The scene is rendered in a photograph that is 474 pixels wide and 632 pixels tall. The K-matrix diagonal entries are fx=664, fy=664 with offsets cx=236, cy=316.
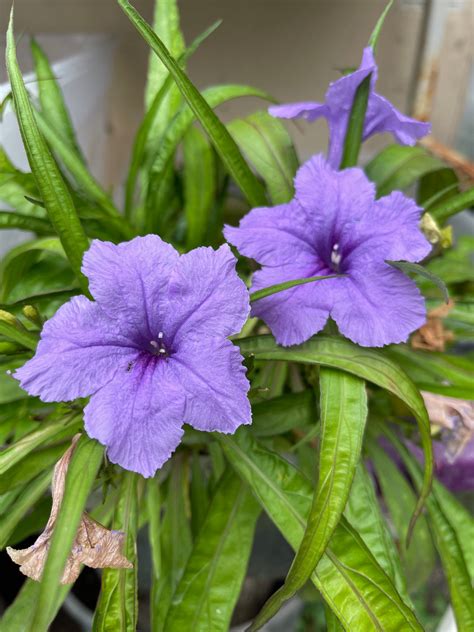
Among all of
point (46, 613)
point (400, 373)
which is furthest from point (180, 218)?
point (46, 613)

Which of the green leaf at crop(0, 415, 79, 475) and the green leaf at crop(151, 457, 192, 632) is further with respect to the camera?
the green leaf at crop(151, 457, 192, 632)

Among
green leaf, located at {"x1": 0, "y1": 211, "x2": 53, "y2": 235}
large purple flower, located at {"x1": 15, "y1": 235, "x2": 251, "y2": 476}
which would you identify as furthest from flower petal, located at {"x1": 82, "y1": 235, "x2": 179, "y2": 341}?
green leaf, located at {"x1": 0, "y1": 211, "x2": 53, "y2": 235}

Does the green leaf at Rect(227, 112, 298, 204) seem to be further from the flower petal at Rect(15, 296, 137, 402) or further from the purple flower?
the flower petal at Rect(15, 296, 137, 402)

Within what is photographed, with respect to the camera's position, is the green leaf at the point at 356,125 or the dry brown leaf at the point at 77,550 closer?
the dry brown leaf at the point at 77,550

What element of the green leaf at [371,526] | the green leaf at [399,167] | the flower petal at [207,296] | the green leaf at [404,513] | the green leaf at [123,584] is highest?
the flower petal at [207,296]

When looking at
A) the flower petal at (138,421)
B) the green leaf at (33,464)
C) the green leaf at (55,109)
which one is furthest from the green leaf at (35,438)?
the green leaf at (55,109)

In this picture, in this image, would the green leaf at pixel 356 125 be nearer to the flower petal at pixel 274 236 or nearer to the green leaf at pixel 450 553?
the flower petal at pixel 274 236
